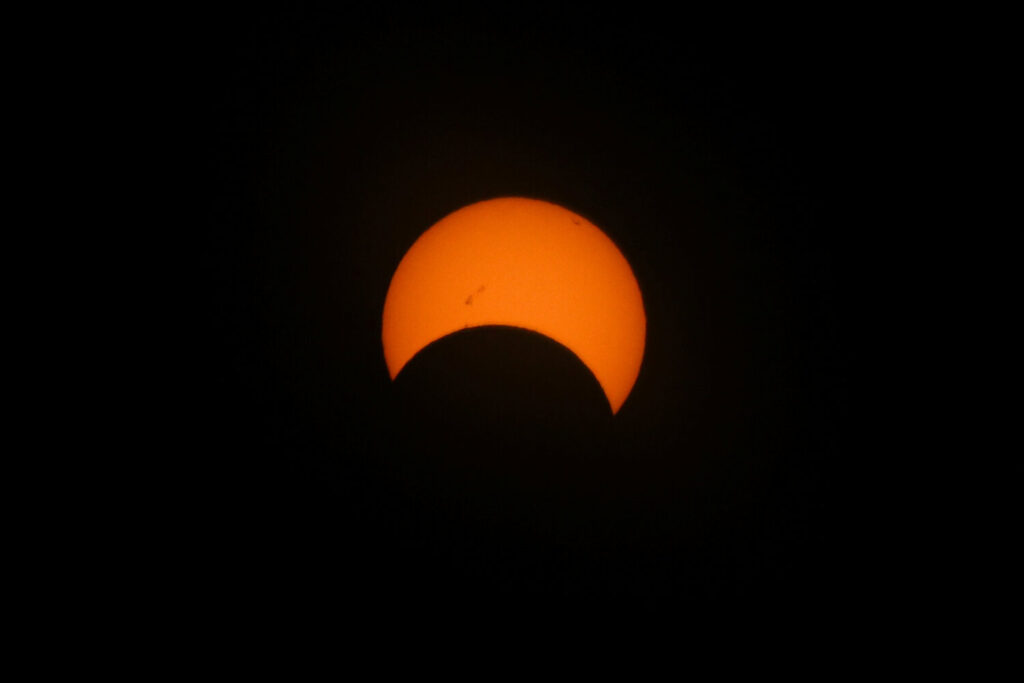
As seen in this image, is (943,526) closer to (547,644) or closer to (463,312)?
(547,644)

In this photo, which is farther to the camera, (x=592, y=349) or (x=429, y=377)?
(x=592, y=349)

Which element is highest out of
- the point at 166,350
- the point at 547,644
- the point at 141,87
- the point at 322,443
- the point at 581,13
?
the point at 581,13

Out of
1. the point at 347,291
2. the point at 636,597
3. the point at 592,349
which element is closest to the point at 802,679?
the point at 636,597
